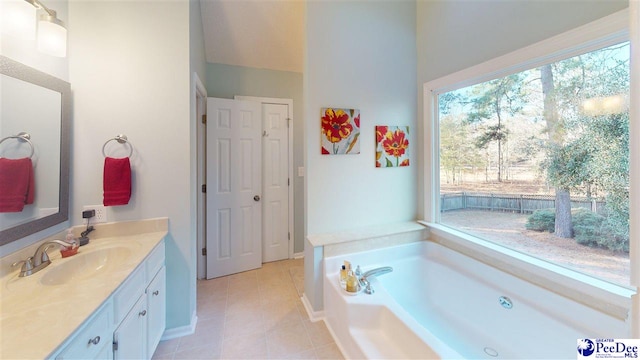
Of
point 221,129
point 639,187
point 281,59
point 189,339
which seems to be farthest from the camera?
point 281,59

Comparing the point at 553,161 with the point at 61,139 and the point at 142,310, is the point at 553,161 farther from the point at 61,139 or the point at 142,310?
the point at 61,139

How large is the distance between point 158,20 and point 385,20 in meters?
1.94

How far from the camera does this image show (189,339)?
1838mm

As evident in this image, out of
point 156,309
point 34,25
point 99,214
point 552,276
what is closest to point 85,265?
Answer: point 99,214

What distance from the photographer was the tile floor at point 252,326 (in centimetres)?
171

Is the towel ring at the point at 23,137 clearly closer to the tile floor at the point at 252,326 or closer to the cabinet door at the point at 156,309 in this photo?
the cabinet door at the point at 156,309

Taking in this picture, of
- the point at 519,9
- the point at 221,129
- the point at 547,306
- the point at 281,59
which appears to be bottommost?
the point at 547,306

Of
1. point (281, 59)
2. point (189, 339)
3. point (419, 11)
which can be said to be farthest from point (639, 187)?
point (281, 59)

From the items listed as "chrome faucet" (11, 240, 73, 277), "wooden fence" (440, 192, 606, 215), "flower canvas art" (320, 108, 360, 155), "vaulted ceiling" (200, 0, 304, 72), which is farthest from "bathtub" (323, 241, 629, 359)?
"vaulted ceiling" (200, 0, 304, 72)

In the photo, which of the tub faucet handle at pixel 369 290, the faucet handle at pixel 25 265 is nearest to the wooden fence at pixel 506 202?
the tub faucet handle at pixel 369 290

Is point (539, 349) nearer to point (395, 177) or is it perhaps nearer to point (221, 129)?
point (395, 177)

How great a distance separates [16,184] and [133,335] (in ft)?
3.17

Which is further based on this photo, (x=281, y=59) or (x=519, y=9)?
(x=281, y=59)

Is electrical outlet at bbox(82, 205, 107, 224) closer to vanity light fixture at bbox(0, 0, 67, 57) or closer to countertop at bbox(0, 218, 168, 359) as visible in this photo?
countertop at bbox(0, 218, 168, 359)
